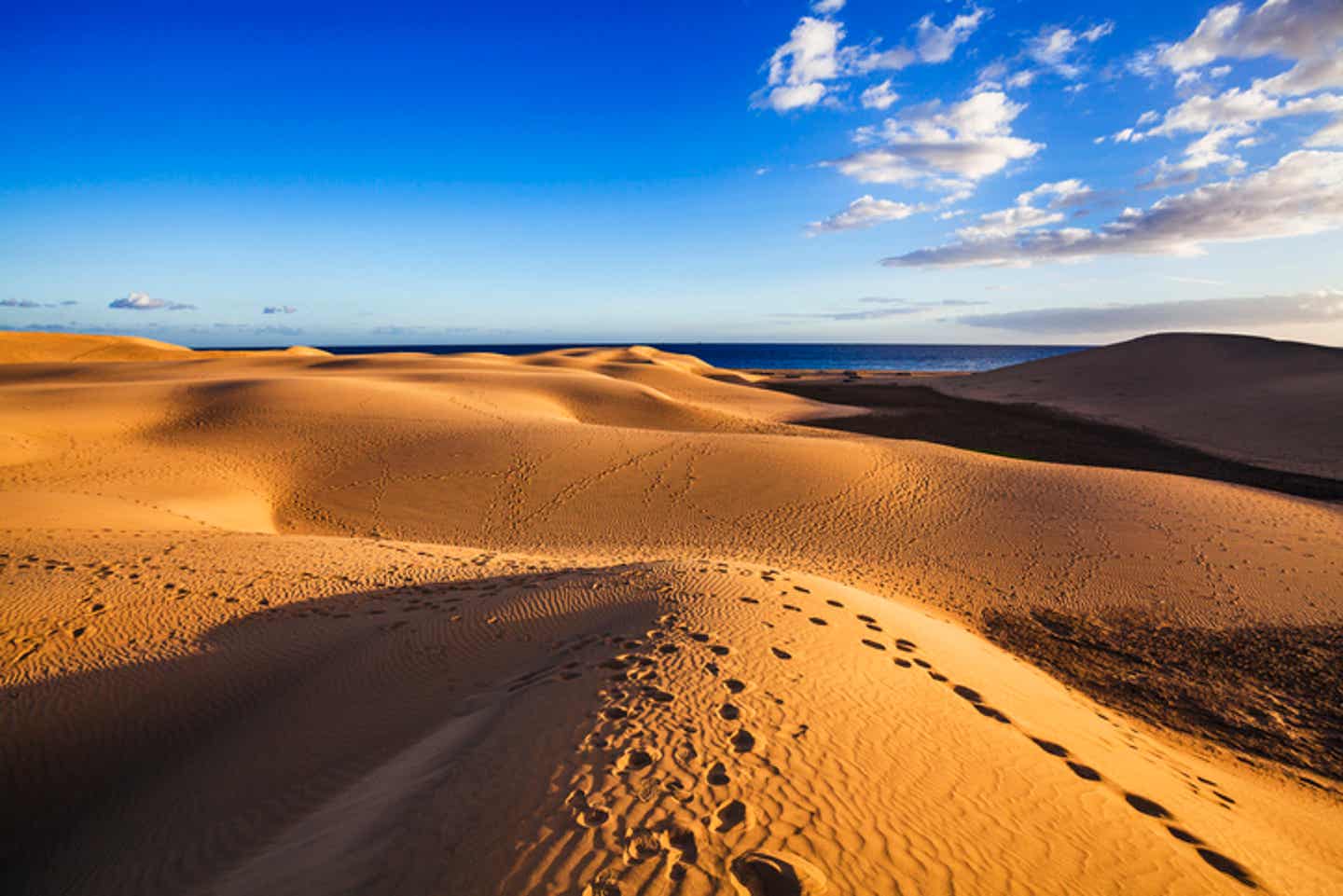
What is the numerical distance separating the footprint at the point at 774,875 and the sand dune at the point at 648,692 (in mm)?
18

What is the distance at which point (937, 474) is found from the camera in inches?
633

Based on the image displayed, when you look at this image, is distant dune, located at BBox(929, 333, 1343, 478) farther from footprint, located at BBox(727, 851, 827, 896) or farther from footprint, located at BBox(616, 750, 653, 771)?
footprint, located at BBox(616, 750, 653, 771)

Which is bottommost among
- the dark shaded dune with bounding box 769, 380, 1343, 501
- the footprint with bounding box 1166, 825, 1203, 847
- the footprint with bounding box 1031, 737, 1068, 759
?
the dark shaded dune with bounding box 769, 380, 1343, 501

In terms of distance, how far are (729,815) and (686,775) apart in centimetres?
43

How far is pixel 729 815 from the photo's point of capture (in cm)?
359

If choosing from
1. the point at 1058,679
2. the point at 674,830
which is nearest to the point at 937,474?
the point at 1058,679

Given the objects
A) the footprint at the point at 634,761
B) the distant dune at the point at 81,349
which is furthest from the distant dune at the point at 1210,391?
the distant dune at the point at 81,349

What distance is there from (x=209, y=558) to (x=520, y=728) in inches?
287

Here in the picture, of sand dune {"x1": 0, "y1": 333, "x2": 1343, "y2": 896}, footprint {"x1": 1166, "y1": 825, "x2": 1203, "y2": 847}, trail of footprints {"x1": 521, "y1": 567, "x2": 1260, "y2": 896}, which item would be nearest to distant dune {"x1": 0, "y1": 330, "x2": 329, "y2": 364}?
sand dune {"x1": 0, "y1": 333, "x2": 1343, "y2": 896}

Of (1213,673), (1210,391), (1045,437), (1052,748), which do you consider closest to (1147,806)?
(1052,748)

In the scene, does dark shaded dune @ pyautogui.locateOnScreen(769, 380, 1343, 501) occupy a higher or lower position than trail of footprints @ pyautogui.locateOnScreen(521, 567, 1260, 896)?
lower

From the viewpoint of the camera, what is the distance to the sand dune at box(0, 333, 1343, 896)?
11.8 ft

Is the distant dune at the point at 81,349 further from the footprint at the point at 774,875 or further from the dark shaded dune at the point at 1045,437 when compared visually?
the footprint at the point at 774,875

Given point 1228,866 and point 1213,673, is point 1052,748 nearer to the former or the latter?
point 1228,866
